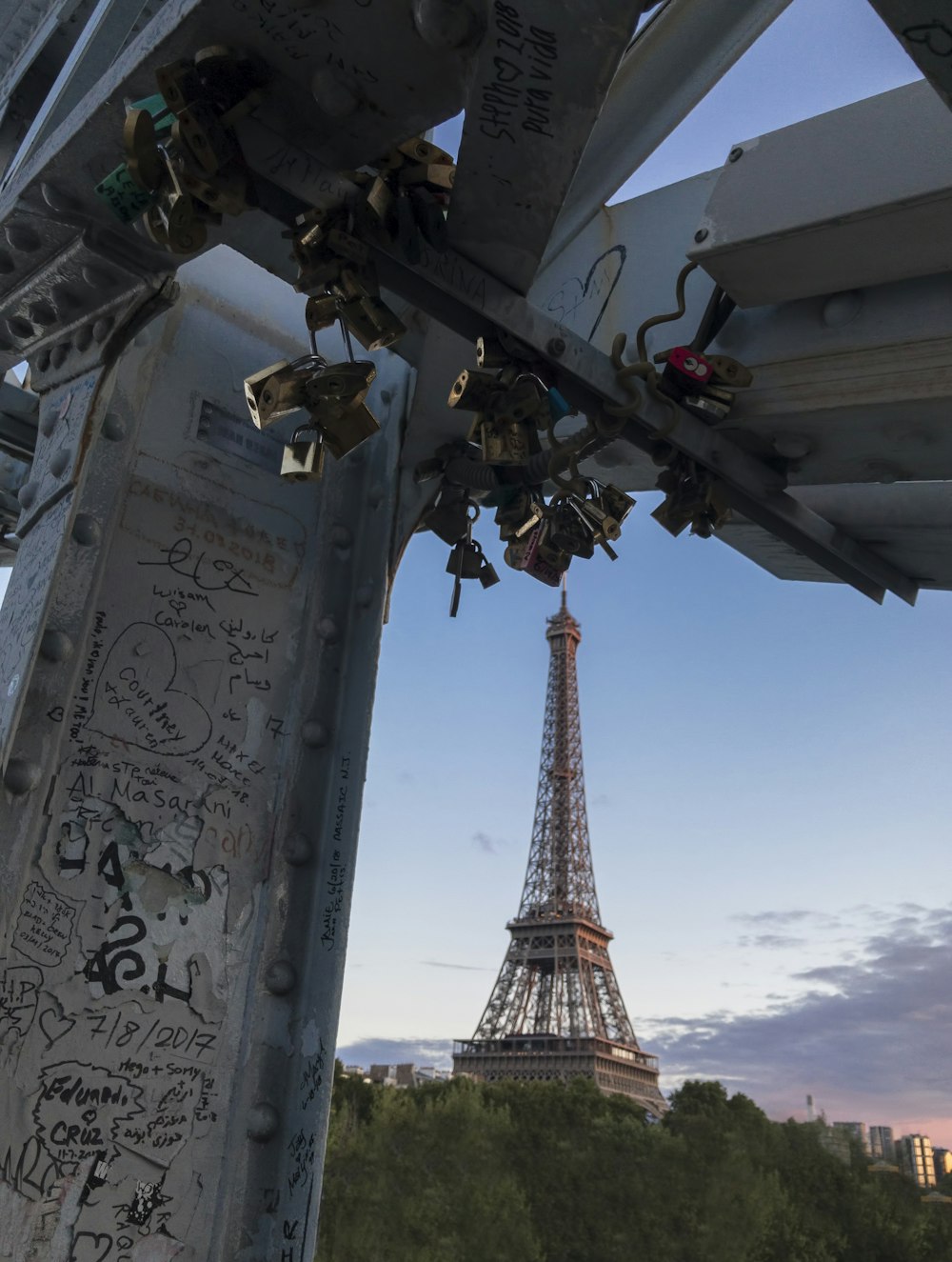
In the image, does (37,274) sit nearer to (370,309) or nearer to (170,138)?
(170,138)

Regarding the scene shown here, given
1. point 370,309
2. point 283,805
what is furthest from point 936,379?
point 283,805

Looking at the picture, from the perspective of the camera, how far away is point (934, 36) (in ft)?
3.90

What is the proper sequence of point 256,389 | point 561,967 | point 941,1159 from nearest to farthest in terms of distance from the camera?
point 256,389 → point 561,967 → point 941,1159

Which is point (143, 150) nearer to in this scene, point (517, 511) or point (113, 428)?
point (113, 428)

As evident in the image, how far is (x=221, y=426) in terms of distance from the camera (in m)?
2.83

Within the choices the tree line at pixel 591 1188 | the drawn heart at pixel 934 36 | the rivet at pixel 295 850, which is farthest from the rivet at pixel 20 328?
the tree line at pixel 591 1188

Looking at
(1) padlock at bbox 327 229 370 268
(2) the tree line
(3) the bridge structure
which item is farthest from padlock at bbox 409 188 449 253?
(2) the tree line

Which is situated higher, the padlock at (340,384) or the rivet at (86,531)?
the padlock at (340,384)

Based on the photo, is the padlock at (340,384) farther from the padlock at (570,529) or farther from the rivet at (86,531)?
the padlock at (570,529)

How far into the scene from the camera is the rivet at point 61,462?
2318 mm

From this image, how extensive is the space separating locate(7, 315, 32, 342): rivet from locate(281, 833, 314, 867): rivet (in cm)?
144

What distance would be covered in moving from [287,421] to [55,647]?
1138 mm
